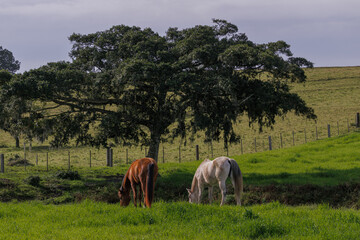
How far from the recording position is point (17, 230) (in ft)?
34.8

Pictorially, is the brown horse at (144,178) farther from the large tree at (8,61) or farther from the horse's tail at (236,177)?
the large tree at (8,61)

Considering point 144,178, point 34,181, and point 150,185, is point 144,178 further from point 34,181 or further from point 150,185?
point 34,181

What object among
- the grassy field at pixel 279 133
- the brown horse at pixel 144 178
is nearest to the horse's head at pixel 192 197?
the brown horse at pixel 144 178

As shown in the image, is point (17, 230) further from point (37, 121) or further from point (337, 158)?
point (337, 158)

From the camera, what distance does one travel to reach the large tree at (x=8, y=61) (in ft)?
512

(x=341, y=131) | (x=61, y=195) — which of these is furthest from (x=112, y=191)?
(x=341, y=131)

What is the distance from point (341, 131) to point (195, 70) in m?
30.6

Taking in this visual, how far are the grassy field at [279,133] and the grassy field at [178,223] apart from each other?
Answer: 15.0m

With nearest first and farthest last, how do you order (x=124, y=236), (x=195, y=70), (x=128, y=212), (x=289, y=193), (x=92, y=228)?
(x=124, y=236), (x=92, y=228), (x=128, y=212), (x=289, y=193), (x=195, y=70)

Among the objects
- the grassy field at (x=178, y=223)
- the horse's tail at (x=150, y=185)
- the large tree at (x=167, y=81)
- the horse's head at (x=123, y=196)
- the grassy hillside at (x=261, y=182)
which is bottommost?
the grassy hillside at (x=261, y=182)

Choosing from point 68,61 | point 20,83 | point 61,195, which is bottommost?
point 61,195

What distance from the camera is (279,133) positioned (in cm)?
5522

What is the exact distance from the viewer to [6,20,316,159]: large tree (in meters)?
23.2

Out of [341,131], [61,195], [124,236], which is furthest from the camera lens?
[341,131]
